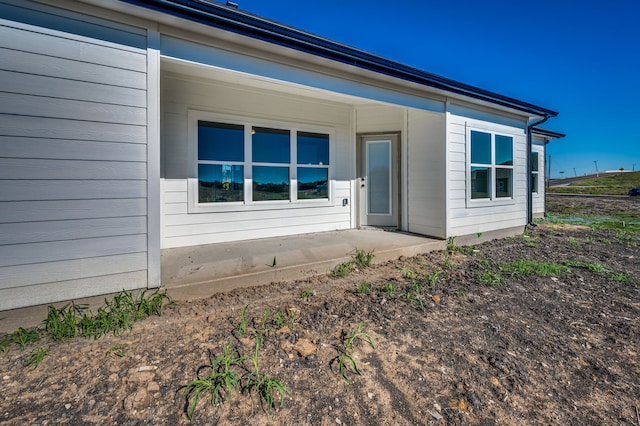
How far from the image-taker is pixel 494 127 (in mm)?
6152

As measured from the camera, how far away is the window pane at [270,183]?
5156 millimetres

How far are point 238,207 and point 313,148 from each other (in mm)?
1884

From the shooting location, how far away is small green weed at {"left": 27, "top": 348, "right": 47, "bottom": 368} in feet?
6.49

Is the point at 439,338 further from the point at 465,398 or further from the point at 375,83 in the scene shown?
the point at 375,83

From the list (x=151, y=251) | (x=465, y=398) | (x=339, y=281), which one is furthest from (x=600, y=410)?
(x=151, y=251)

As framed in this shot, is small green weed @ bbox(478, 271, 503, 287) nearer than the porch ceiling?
No

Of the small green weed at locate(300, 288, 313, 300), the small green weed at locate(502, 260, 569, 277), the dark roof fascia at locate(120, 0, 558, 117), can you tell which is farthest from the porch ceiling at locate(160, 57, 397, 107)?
the small green weed at locate(502, 260, 569, 277)

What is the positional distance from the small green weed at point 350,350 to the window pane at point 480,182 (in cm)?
453

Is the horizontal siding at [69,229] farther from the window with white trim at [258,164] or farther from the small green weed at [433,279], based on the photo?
the small green weed at [433,279]

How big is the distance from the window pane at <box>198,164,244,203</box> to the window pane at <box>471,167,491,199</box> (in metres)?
4.50

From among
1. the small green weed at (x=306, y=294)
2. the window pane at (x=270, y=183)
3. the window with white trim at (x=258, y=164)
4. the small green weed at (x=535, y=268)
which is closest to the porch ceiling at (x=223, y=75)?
the window with white trim at (x=258, y=164)

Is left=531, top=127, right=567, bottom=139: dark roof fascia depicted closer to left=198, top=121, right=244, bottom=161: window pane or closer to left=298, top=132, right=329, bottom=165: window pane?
left=298, top=132, right=329, bottom=165: window pane

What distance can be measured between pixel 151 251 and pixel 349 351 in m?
2.13

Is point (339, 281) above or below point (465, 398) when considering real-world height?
above
